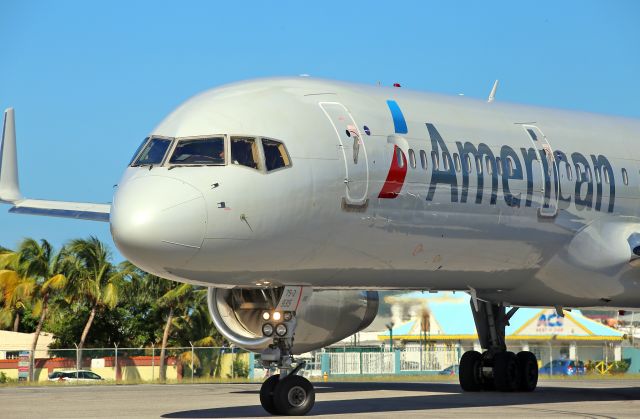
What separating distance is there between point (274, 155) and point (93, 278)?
34876 millimetres

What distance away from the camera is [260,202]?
18.3 m

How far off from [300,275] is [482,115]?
546cm

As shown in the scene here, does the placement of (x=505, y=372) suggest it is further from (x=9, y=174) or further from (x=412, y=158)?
(x=9, y=174)

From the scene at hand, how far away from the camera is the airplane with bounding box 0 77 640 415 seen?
18.2 metres

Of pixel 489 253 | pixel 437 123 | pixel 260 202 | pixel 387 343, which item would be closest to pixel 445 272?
pixel 489 253

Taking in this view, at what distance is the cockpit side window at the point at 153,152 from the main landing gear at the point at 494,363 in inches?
383

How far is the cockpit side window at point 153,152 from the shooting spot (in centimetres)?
1870

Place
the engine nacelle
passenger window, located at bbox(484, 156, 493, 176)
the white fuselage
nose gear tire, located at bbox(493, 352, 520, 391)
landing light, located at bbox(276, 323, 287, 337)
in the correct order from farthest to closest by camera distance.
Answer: nose gear tire, located at bbox(493, 352, 520, 391) < passenger window, located at bbox(484, 156, 493, 176) < the engine nacelle < landing light, located at bbox(276, 323, 287, 337) < the white fuselage

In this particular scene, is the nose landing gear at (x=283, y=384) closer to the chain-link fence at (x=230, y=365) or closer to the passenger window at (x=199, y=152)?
the passenger window at (x=199, y=152)

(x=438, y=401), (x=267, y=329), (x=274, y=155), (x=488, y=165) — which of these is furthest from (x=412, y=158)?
(x=438, y=401)

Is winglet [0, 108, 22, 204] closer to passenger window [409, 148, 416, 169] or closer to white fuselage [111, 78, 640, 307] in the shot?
white fuselage [111, 78, 640, 307]

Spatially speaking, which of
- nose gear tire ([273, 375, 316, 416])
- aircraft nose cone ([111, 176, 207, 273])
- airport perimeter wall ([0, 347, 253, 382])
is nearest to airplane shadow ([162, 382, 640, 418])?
nose gear tire ([273, 375, 316, 416])

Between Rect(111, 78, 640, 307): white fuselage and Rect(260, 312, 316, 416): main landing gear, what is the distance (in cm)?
90

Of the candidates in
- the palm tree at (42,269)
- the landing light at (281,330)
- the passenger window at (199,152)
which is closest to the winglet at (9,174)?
the passenger window at (199,152)
